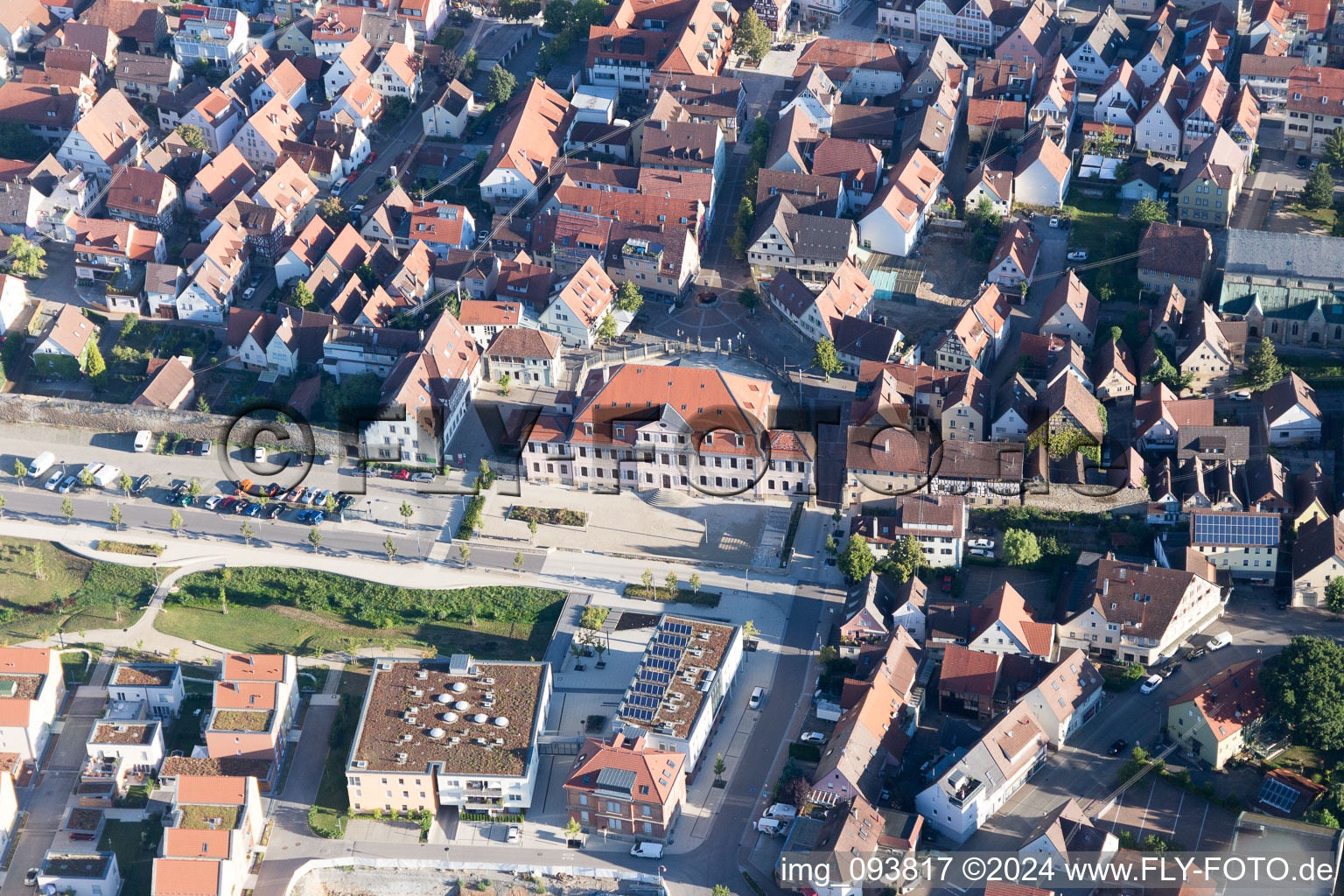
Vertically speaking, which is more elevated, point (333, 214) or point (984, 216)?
point (984, 216)

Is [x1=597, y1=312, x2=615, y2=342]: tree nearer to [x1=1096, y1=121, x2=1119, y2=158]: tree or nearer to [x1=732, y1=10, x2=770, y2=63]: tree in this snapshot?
[x1=732, y1=10, x2=770, y2=63]: tree

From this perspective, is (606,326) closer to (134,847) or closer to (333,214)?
(333,214)

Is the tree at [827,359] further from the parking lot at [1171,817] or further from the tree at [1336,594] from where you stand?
the parking lot at [1171,817]

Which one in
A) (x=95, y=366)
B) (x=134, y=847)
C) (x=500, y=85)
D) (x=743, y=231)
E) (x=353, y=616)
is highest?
(x=500, y=85)

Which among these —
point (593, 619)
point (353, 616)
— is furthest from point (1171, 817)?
point (353, 616)

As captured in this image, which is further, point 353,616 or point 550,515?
point 550,515

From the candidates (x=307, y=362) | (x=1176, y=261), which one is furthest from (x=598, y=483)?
(x=1176, y=261)
